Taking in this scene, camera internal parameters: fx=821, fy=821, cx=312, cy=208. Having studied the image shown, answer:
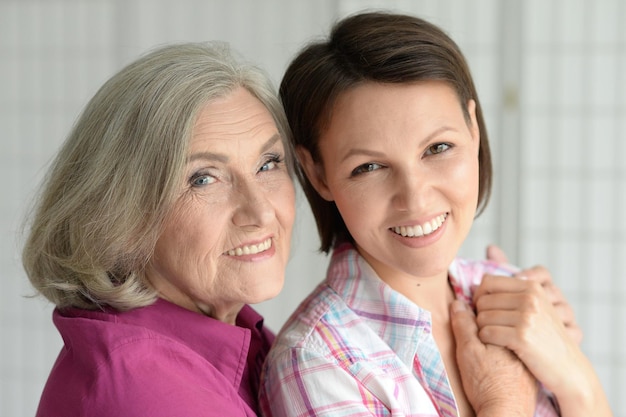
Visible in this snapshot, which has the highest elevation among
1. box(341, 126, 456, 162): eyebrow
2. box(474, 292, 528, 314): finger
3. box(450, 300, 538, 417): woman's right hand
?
box(341, 126, 456, 162): eyebrow

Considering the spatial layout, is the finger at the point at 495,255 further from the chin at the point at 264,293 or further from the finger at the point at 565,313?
the chin at the point at 264,293

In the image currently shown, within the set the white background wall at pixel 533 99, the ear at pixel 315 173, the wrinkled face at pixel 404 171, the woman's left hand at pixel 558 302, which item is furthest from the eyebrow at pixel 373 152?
the white background wall at pixel 533 99

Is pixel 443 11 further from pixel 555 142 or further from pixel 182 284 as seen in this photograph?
pixel 182 284

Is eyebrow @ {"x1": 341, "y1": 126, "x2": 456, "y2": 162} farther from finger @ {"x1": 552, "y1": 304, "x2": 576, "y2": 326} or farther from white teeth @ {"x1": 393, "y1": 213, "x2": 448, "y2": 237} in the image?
finger @ {"x1": 552, "y1": 304, "x2": 576, "y2": 326}

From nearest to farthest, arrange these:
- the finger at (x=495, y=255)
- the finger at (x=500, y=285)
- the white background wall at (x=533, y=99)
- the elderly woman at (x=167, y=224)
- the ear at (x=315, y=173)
Answer: the elderly woman at (x=167, y=224), the ear at (x=315, y=173), the finger at (x=500, y=285), the finger at (x=495, y=255), the white background wall at (x=533, y=99)

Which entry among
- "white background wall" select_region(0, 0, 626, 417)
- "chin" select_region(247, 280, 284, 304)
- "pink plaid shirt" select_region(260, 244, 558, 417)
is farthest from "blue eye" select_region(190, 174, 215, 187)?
"white background wall" select_region(0, 0, 626, 417)

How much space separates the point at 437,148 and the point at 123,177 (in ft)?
2.01

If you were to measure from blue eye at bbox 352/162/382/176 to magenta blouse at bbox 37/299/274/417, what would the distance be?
389mm

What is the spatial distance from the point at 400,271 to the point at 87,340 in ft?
2.22

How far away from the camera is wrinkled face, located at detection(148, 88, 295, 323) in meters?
1.53

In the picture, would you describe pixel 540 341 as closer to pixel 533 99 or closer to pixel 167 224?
pixel 167 224

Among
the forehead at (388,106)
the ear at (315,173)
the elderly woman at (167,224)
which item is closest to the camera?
the elderly woman at (167,224)

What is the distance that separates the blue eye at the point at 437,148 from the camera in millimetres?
1632

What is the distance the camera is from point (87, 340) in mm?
1435
